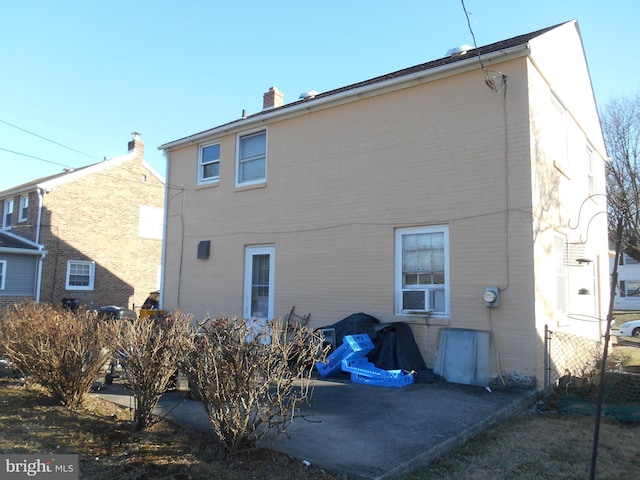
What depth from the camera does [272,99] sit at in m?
15.1

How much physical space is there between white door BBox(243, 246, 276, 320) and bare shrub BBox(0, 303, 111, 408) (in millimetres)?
4684

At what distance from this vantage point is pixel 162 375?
520 centimetres

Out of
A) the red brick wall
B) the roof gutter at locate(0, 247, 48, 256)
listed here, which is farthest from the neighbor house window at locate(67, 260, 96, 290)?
the roof gutter at locate(0, 247, 48, 256)

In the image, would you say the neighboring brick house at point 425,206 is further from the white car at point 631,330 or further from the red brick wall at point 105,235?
the red brick wall at point 105,235

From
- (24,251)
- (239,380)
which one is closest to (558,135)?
(239,380)

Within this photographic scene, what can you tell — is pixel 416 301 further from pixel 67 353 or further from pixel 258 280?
pixel 67 353

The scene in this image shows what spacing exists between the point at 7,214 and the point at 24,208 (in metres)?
2.25

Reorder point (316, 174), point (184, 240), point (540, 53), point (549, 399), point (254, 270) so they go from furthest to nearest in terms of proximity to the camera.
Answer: point (184, 240) < point (254, 270) < point (316, 174) < point (540, 53) < point (549, 399)

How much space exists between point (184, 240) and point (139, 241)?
42.7 feet

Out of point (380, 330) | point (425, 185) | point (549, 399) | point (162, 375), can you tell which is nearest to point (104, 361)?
point (162, 375)

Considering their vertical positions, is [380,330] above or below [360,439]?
above

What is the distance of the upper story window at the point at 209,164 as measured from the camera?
40.9ft

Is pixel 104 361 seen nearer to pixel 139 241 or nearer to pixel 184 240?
pixel 184 240

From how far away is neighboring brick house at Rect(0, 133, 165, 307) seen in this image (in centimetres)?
2027
